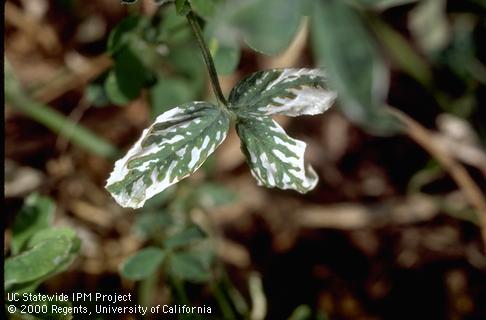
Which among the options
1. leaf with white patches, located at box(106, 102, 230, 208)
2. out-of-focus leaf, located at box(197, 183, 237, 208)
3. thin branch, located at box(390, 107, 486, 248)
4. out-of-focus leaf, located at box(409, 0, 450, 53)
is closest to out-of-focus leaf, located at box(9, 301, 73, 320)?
leaf with white patches, located at box(106, 102, 230, 208)

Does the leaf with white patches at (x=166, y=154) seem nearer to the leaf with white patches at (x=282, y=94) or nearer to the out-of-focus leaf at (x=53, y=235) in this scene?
the leaf with white patches at (x=282, y=94)

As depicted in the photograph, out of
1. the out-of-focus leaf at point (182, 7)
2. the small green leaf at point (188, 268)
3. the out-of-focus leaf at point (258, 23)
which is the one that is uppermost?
the out-of-focus leaf at point (182, 7)

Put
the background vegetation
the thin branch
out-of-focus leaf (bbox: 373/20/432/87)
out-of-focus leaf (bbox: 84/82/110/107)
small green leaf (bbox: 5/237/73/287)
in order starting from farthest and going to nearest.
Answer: out-of-focus leaf (bbox: 373/20/432/87)
the thin branch
the background vegetation
out-of-focus leaf (bbox: 84/82/110/107)
small green leaf (bbox: 5/237/73/287)

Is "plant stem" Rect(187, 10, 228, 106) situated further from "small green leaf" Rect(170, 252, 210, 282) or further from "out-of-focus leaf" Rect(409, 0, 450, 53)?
"out-of-focus leaf" Rect(409, 0, 450, 53)

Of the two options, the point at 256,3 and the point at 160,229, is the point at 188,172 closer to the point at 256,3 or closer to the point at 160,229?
the point at 256,3

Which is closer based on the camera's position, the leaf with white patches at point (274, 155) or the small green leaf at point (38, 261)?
the leaf with white patches at point (274, 155)

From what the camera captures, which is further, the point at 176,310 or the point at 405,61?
the point at 405,61

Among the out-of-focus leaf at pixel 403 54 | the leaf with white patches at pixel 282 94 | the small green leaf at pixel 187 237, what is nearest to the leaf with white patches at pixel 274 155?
the leaf with white patches at pixel 282 94

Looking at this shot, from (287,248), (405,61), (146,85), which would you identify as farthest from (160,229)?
(405,61)
